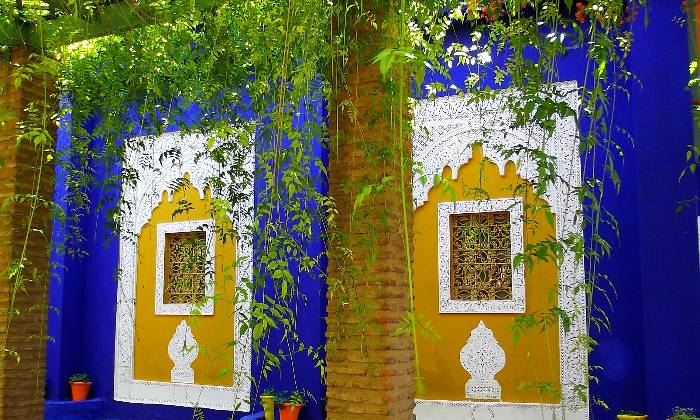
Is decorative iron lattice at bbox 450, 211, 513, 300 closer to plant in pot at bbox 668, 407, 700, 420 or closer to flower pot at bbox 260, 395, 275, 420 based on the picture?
plant in pot at bbox 668, 407, 700, 420

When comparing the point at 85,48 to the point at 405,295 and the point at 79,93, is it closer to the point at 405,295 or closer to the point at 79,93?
the point at 79,93

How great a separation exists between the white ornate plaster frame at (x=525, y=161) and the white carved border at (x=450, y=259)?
0.84 ft

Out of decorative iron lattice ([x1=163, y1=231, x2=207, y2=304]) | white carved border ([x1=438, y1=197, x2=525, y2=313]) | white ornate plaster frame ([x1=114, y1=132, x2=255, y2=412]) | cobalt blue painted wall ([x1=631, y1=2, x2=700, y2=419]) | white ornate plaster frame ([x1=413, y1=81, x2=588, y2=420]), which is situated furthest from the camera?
decorative iron lattice ([x1=163, y1=231, x2=207, y2=304])

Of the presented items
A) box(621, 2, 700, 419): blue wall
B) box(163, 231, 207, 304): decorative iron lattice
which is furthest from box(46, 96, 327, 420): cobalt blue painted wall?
box(621, 2, 700, 419): blue wall

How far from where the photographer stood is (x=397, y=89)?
8.57 ft

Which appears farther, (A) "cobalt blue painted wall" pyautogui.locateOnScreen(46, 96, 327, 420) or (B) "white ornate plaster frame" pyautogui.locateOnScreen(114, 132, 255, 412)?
(A) "cobalt blue painted wall" pyautogui.locateOnScreen(46, 96, 327, 420)

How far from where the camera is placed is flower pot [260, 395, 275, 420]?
5.85 metres

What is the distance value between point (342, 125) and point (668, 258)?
107 inches

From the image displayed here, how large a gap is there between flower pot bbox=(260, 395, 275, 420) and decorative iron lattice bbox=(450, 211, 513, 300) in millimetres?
1706

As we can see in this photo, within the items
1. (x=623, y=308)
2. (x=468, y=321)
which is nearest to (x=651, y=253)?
(x=623, y=308)

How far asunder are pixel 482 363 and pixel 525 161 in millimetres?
1622

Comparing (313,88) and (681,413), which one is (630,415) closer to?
(681,413)

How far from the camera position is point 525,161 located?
5.62 m

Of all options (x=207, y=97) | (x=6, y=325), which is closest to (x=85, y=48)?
(x=207, y=97)
